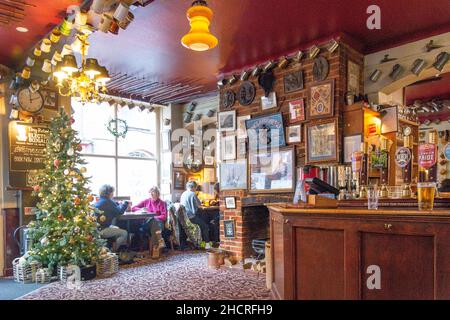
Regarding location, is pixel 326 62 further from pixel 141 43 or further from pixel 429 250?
pixel 429 250

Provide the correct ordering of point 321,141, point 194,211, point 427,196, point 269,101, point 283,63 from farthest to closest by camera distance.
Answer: point 194,211 < point 269,101 < point 283,63 < point 321,141 < point 427,196

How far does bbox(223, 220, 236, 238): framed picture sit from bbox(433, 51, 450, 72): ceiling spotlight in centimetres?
338

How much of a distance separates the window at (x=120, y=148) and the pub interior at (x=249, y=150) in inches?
59.3

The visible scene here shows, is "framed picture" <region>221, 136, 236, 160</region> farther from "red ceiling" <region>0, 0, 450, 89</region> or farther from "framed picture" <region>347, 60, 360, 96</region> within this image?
"framed picture" <region>347, 60, 360, 96</region>

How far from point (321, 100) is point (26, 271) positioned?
167 inches

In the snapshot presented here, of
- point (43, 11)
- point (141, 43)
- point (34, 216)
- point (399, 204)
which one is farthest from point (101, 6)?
point (34, 216)

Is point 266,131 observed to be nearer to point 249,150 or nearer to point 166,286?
point 249,150

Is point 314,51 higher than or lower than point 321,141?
higher

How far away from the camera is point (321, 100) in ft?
14.8

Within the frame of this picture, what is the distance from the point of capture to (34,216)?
17.0 feet

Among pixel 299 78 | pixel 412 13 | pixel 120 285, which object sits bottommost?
pixel 120 285

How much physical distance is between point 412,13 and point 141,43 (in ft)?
10.7

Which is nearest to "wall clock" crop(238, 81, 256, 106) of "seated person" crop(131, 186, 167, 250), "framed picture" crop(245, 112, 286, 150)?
"framed picture" crop(245, 112, 286, 150)

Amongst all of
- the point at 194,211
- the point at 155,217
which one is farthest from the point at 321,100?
the point at 155,217
